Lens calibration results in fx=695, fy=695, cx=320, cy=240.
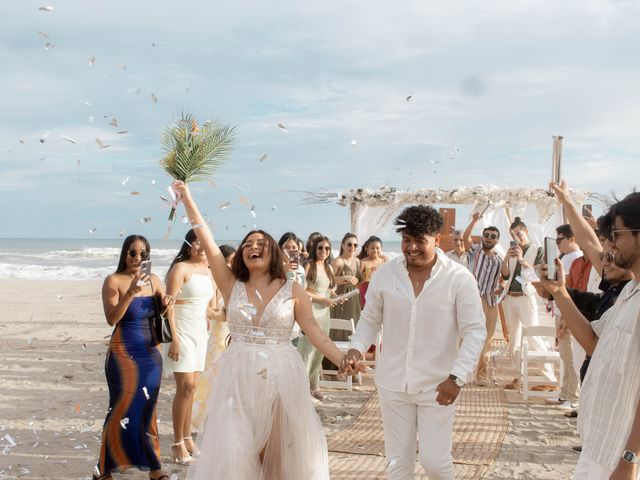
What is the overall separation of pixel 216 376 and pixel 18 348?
9893 mm

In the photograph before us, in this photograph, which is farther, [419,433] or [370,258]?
[370,258]

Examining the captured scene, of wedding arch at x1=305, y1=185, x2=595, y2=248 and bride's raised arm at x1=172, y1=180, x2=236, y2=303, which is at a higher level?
wedding arch at x1=305, y1=185, x2=595, y2=248

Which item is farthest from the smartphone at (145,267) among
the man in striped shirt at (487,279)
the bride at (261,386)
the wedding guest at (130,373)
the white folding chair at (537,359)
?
the man in striped shirt at (487,279)

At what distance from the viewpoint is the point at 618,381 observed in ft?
9.91

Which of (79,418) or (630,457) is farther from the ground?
(630,457)

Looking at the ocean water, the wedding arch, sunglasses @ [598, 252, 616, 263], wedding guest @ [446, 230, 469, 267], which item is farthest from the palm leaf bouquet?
the ocean water

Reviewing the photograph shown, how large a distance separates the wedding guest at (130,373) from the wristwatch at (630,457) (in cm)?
385

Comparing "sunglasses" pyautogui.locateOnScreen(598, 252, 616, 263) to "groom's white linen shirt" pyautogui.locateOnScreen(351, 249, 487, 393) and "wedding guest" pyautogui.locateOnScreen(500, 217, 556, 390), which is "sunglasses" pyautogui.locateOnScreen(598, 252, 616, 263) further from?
"wedding guest" pyautogui.locateOnScreen(500, 217, 556, 390)

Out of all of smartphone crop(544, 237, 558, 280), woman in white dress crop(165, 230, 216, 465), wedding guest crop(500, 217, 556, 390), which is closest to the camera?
smartphone crop(544, 237, 558, 280)

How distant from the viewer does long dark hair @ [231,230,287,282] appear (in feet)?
16.0

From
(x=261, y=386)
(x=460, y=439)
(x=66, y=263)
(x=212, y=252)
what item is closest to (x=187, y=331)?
(x=212, y=252)

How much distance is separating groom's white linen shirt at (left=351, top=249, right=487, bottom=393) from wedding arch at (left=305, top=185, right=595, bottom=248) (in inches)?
454

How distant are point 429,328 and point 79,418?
5236 mm

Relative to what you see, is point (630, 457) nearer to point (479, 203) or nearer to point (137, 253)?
point (137, 253)
